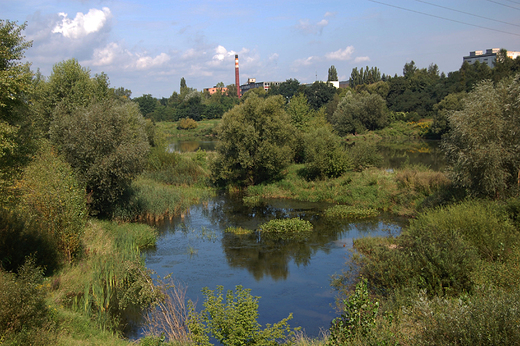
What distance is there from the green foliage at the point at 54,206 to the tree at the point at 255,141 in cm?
1693

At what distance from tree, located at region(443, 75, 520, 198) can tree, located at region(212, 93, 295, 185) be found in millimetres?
14621

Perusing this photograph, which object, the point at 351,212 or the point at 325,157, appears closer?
the point at 351,212

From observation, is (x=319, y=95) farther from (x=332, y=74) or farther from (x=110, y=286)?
(x=110, y=286)

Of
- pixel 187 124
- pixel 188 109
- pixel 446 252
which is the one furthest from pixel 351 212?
pixel 188 109

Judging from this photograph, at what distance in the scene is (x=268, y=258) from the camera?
1702 cm

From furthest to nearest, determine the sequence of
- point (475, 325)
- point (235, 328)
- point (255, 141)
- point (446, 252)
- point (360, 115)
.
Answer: point (360, 115) → point (255, 141) → point (446, 252) → point (235, 328) → point (475, 325)

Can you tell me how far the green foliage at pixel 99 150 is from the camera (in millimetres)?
18828

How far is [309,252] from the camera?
17.9 metres

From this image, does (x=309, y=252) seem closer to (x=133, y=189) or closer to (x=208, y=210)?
(x=208, y=210)

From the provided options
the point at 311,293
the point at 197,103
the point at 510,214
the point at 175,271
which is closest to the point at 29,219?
the point at 175,271

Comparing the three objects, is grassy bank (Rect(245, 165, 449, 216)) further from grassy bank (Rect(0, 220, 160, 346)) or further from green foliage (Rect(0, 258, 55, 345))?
green foliage (Rect(0, 258, 55, 345))

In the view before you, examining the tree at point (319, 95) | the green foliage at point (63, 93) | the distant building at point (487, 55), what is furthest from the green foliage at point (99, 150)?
the distant building at point (487, 55)

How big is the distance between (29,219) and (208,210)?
46.2 feet

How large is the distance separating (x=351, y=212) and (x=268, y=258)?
866cm
